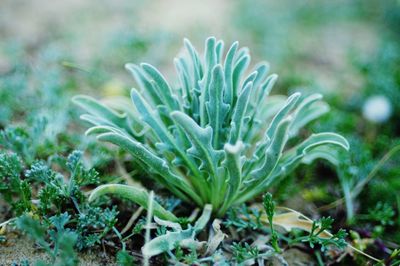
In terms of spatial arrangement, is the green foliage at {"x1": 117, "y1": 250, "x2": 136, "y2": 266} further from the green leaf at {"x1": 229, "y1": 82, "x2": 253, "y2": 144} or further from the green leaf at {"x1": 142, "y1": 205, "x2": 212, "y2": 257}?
the green leaf at {"x1": 229, "y1": 82, "x2": 253, "y2": 144}

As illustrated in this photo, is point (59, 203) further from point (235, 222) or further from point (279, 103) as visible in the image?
point (279, 103)

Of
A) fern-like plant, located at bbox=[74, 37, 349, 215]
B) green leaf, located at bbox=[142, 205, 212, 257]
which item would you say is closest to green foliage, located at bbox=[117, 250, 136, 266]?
green leaf, located at bbox=[142, 205, 212, 257]

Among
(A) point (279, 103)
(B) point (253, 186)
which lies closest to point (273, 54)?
(A) point (279, 103)

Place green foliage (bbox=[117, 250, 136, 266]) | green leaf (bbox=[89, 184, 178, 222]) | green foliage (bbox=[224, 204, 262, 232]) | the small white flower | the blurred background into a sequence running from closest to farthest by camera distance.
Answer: green foliage (bbox=[117, 250, 136, 266]) → green leaf (bbox=[89, 184, 178, 222]) → green foliage (bbox=[224, 204, 262, 232]) → the blurred background → the small white flower

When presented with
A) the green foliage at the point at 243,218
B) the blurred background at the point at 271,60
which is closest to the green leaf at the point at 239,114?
the green foliage at the point at 243,218

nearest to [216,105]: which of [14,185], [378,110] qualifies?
[14,185]

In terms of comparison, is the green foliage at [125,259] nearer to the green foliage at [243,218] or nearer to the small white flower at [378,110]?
the green foliage at [243,218]

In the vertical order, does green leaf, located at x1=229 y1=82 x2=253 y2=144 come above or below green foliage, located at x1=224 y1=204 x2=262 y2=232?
above

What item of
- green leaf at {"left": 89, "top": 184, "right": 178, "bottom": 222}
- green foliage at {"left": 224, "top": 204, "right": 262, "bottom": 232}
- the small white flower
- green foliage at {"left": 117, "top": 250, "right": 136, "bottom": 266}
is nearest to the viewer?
green foliage at {"left": 117, "top": 250, "right": 136, "bottom": 266}

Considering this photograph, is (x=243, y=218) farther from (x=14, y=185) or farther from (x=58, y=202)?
(x=14, y=185)
